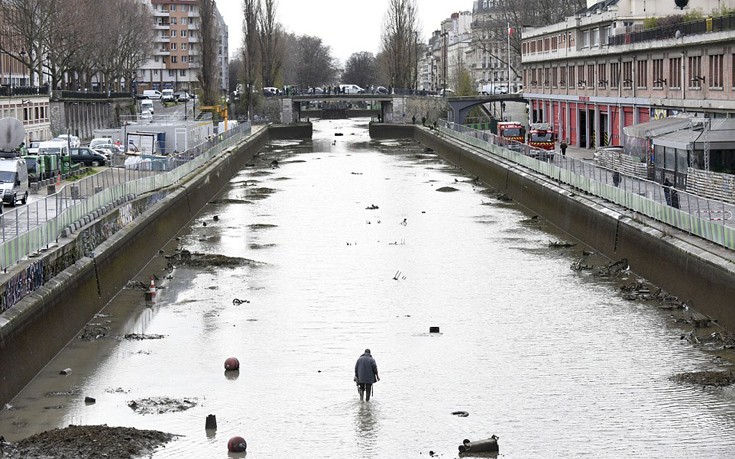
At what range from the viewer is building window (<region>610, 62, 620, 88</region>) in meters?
74.8

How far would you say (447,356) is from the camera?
30.2 meters

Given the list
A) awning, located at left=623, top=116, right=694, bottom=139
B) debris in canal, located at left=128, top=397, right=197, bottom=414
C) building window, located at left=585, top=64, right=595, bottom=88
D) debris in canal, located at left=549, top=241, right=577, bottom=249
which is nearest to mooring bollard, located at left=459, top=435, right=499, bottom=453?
debris in canal, located at left=128, top=397, right=197, bottom=414

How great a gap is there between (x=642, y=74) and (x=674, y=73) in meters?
6.10

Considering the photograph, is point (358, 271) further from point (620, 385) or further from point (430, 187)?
point (430, 187)

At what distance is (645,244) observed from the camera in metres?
38.8

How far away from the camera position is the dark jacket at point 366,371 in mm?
25781

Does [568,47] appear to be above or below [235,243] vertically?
above

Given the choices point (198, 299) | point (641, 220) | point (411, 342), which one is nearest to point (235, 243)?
point (198, 299)

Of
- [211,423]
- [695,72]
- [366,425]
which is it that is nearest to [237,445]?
[211,423]

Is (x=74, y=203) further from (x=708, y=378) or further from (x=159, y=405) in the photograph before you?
(x=708, y=378)

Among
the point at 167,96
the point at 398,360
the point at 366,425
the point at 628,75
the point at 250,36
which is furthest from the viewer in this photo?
the point at 167,96

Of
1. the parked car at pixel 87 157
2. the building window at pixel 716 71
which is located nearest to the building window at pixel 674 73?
the building window at pixel 716 71

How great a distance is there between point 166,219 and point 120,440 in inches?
1111

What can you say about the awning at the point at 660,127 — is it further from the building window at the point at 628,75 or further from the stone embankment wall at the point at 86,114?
the stone embankment wall at the point at 86,114
